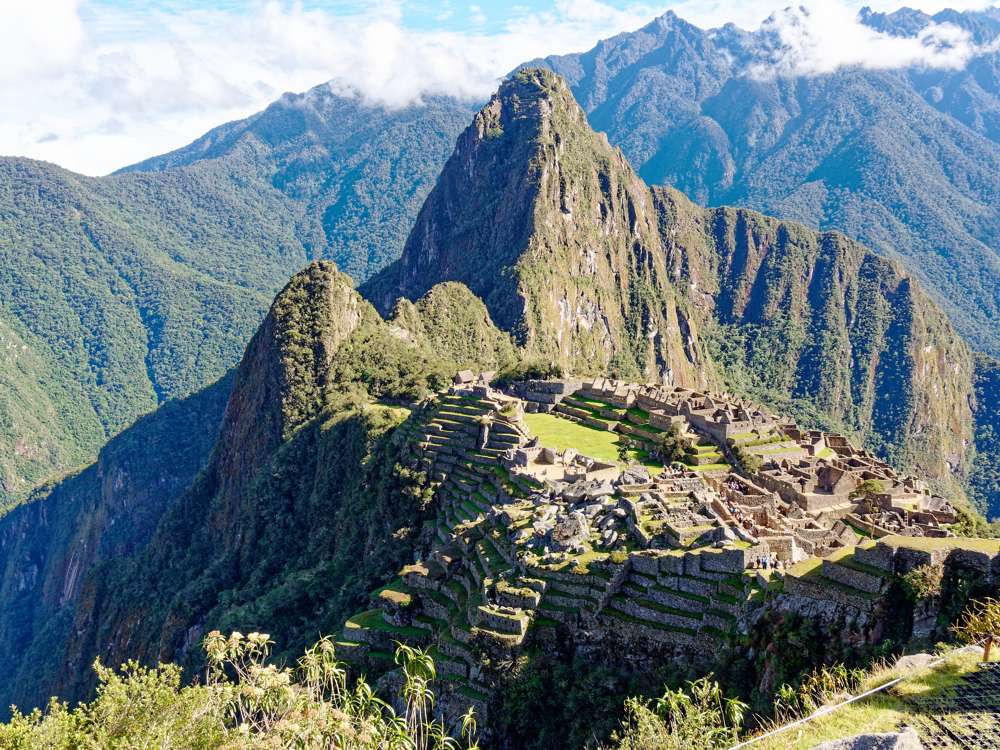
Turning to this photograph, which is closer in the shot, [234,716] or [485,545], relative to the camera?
[234,716]

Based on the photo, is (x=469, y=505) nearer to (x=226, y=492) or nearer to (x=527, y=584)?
(x=527, y=584)

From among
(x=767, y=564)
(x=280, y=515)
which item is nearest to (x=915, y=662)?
(x=767, y=564)

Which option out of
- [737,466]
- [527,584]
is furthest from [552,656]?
[737,466]

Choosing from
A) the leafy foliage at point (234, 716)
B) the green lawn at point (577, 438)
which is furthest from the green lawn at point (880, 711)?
the green lawn at point (577, 438)

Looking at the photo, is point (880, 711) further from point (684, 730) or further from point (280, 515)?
point (280, 515)

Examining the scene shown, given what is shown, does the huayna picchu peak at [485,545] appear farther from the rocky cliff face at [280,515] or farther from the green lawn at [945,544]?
the rocky cliff face at [280,515]

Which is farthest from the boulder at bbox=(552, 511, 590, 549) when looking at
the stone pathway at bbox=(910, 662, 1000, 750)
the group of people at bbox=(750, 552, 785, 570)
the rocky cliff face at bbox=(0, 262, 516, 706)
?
the rocky cliff face at bbox=(0, 262, 516, 706)

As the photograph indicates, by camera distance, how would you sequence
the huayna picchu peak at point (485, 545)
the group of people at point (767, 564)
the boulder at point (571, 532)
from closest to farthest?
the huayna picchu peak at point (485, 545) → the group of people at point (767, 564) → the boulder at point (571, 532)
